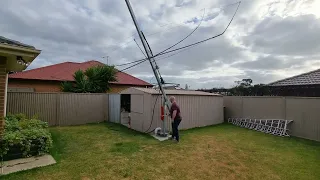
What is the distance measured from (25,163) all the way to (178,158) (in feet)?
12.8

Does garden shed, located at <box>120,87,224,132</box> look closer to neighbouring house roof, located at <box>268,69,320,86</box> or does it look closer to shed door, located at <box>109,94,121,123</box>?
shed door, located at <box>109,94,121,123</box>

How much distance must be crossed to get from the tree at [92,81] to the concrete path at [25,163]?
9.41 meters

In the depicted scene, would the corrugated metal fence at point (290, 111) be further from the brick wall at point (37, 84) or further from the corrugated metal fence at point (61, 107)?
the brick wall at point (37, 84)

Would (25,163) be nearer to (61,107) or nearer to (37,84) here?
(61,107)

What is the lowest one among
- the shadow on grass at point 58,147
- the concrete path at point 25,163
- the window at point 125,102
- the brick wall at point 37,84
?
the shadow on grass at point 58,147

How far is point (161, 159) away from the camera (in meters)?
5.90

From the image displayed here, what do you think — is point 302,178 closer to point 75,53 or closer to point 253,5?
point 253,5

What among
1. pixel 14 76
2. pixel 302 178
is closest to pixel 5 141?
pixel 302 178

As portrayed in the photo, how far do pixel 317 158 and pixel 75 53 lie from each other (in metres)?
23.5

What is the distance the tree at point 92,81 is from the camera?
1466 cm

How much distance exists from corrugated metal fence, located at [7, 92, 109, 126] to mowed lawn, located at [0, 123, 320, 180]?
11.1 ft

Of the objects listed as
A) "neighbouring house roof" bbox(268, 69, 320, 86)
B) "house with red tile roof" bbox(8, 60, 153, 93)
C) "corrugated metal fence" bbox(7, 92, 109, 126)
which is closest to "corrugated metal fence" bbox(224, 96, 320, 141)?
"neighbouring house roof" bbox(268, 69, 320, 86)

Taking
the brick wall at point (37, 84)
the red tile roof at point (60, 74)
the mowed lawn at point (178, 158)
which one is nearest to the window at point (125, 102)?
the mowed lawn at point (178, 158)

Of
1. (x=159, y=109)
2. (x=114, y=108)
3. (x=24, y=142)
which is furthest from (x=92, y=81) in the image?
(x=24, y=142)
